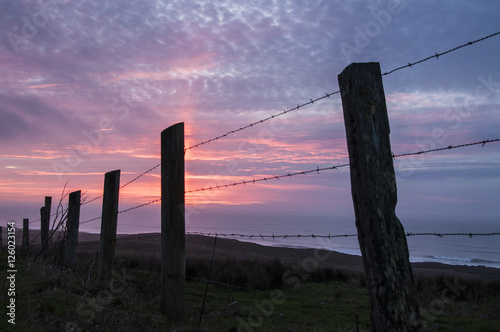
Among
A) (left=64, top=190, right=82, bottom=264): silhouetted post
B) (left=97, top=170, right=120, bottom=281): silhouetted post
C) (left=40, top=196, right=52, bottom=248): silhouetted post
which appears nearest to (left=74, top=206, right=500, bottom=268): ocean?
(left=97, top=170, right=120, bottom=281): silhouetted post

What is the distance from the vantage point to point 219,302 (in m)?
8.94

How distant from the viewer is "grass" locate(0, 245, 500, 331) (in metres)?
4.65

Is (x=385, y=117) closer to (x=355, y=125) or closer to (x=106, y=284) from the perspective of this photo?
(x=355, y=125)

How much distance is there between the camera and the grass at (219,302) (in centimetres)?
465

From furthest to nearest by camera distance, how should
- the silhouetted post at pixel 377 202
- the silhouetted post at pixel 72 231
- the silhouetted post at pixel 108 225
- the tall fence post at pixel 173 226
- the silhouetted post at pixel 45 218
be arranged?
the silhouetted post at pixel 45 218 < the silhouetted post at pixel 72 231 < the silhouetted post at pixel 108 225 < the tall fence post at pixel 173 226 < the silhouetted post at pixel 377 202

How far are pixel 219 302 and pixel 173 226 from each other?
4.37m

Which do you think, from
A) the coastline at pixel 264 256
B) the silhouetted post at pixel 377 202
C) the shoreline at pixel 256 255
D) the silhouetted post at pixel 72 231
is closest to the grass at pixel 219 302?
the silhouetted post at pixel 72 231

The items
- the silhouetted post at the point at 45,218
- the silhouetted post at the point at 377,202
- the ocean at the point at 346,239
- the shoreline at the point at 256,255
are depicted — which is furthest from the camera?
the ocean at the point at 346,239

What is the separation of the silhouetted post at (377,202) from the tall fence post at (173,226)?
2.90 meters

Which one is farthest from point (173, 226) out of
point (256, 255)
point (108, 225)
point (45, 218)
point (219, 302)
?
point (256, 255)

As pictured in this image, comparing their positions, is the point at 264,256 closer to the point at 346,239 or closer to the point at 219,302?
the point at 219,302

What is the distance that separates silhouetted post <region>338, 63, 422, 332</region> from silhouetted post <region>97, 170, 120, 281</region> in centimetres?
499

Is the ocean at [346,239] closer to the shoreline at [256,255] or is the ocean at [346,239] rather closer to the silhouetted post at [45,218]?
the shoreline at [256,255]

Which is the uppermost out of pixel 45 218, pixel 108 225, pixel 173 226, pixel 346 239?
pixel 45 218
